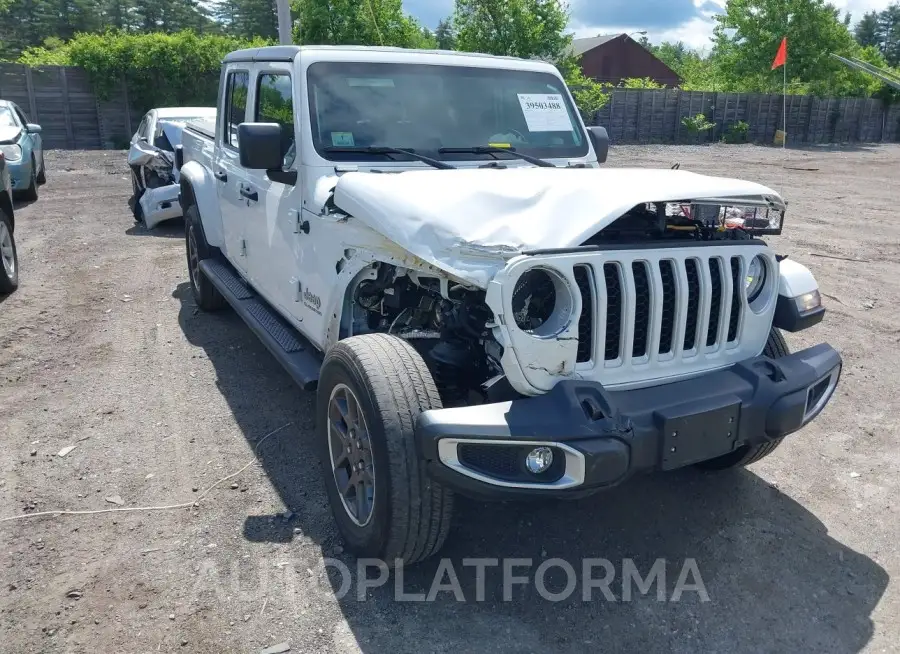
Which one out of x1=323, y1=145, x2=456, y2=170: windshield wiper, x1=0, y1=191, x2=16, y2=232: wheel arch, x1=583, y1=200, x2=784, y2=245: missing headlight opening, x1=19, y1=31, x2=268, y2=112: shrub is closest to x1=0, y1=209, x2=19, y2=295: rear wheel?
x1=0, y1=191, x2=16, y2=232: wheel arch

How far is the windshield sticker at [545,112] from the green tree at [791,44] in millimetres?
36895

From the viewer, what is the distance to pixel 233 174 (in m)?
5.22

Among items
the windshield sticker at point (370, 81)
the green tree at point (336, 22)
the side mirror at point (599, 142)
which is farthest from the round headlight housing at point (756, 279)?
the green tree at point (336, 22)

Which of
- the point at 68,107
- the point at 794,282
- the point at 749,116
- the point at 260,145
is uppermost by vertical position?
the point at 749,116

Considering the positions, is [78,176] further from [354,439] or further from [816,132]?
[816,132]

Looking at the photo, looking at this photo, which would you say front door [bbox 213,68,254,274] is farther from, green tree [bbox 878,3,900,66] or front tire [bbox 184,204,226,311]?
green tree [bbox 878,3,900,66]

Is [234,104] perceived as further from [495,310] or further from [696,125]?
[696,125]

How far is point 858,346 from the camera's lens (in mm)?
6008

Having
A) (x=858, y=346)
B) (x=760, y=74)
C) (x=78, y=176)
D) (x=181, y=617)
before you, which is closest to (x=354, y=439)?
(x=181, y=617)

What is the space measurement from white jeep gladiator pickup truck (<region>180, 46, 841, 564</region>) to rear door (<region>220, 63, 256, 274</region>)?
2.88 ft

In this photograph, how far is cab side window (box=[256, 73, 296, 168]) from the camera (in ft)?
13.6

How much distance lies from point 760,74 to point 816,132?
4.72m

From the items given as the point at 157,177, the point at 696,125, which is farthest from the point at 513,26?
the point at 157,177

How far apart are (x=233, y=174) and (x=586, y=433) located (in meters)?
3.63
